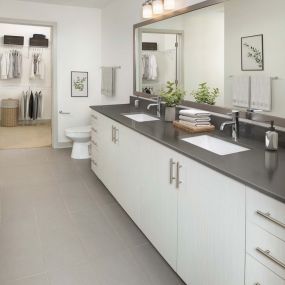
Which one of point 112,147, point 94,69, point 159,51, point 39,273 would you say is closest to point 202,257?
point 39,273

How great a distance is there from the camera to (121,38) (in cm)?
455

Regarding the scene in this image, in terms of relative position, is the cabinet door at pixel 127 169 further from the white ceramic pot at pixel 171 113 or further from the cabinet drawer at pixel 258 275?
the cabinet drawer at pixel 258 275

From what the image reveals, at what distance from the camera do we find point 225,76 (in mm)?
2521

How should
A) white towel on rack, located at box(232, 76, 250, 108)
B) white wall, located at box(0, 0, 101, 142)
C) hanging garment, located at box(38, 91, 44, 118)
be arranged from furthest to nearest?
hanging garment, located at box(38, 91, 44, 118)
white wall, located at box(0, 0, 101, 142)
white towel on rack, located at box(232, 76, 250, 108)

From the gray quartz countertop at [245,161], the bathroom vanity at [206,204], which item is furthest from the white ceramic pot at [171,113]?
the gray quartz countertop at [245,161]

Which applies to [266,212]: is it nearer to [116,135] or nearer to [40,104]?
[116,135]

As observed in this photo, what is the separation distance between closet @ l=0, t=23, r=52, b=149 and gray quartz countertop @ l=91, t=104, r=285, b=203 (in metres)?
5.00

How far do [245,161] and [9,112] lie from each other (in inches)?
264

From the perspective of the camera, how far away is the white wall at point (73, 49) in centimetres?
508

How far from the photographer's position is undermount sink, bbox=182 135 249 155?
6.73 feet

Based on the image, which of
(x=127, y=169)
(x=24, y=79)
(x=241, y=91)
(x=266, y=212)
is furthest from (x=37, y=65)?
(x=266, y=212)

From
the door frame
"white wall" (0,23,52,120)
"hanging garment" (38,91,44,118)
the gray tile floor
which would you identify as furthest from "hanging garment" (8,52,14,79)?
the gray tile floor

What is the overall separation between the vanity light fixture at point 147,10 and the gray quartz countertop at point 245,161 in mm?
1582

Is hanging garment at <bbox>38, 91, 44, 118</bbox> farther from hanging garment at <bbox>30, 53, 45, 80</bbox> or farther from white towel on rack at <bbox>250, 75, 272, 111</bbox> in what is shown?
white towel on rack at <bbox>250, 75, 272, 111</bbox>
